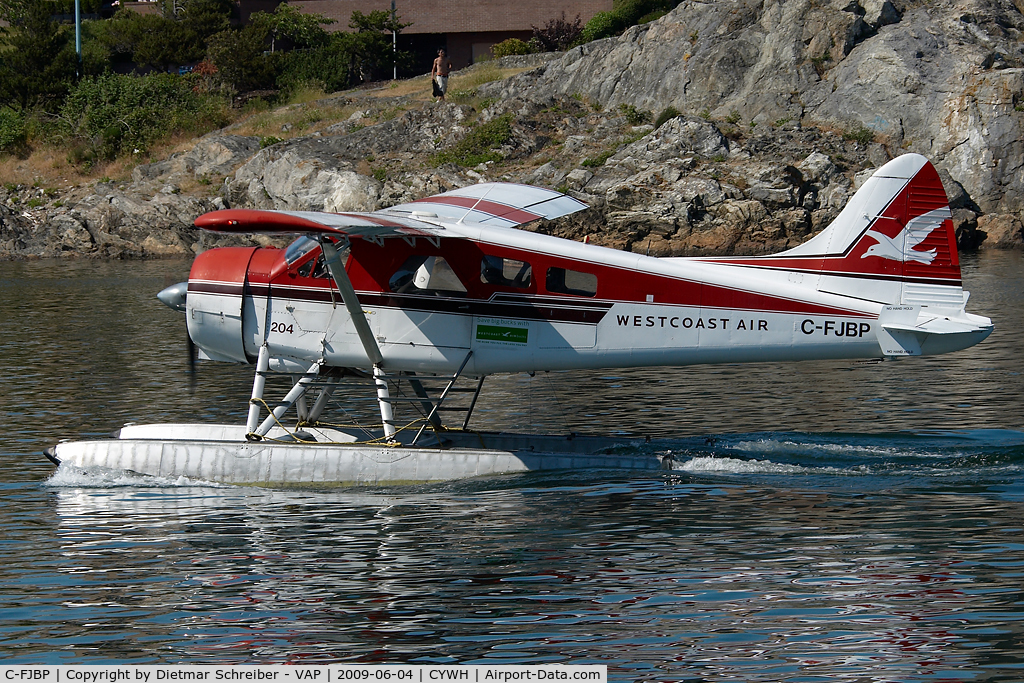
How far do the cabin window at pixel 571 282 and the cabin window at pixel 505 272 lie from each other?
0.73 ft

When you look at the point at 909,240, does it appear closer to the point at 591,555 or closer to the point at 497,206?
the point at 497,206

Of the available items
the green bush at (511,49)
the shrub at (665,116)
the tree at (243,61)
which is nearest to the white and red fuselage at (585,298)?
the shrub at (665,116)

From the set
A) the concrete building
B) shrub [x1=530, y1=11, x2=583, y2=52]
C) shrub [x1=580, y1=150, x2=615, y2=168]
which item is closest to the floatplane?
shrub [x1=580, y1=150, x2=615, y2=168]

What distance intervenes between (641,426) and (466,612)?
6.42 m

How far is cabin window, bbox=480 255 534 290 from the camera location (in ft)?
36.6

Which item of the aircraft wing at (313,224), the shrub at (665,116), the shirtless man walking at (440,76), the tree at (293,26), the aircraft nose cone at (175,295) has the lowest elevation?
the aircraft nose cone at (175,295)

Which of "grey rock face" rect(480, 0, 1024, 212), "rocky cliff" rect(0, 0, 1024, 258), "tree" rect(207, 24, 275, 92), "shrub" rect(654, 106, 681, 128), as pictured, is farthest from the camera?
"tree" rect(207, 24, 275, 92)

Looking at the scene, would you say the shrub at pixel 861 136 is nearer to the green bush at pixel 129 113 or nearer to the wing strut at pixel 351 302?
the green bush at pixel 129 113

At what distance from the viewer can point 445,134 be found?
4303cm

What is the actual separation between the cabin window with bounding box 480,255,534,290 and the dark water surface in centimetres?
210

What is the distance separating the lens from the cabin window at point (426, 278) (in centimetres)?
1120

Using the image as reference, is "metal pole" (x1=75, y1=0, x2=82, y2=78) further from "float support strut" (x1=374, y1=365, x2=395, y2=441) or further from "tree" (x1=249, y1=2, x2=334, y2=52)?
"float support strut" (x1=374, y1=365, x2=395, y2=441)

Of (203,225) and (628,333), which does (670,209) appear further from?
(203,225)

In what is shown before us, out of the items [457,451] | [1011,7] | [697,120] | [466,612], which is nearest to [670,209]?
[697,120]
